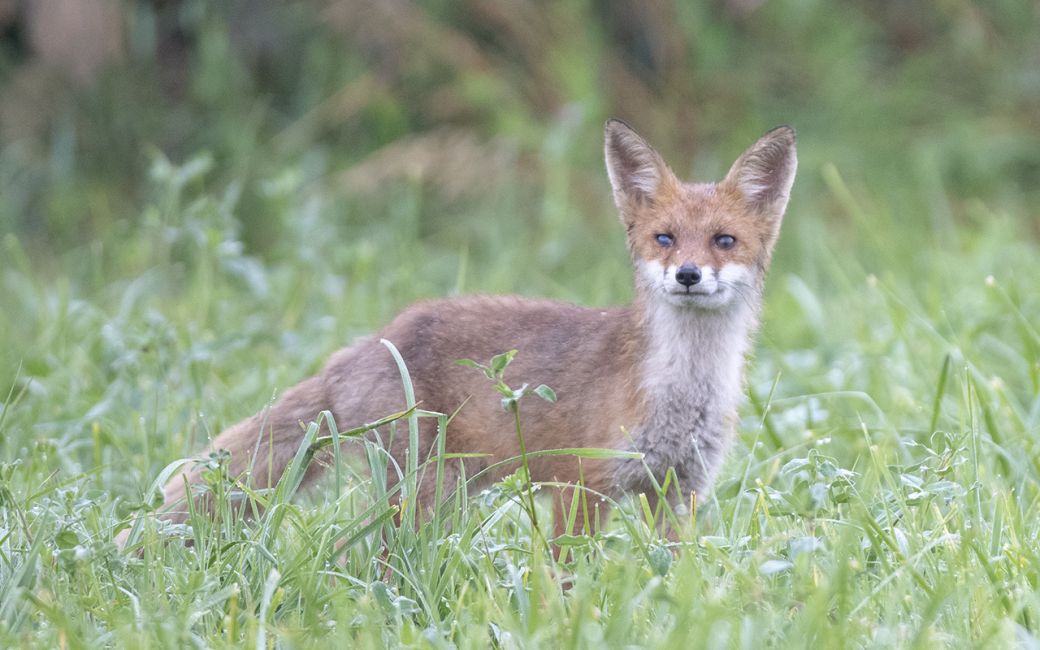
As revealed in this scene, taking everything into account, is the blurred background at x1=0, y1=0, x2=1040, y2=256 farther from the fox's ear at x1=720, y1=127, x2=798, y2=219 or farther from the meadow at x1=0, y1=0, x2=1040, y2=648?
the fox's ear at x1=720, y1=127, x2=798, y2=219

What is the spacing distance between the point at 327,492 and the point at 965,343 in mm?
3242

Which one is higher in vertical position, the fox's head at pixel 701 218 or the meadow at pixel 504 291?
the fox's head at pixel 701 218

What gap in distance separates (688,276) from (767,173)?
28.3 inches

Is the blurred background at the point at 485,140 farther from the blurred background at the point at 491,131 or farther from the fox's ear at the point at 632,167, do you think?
the fox's ear at the point at 632,167

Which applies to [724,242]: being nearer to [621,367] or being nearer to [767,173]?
[767,173]

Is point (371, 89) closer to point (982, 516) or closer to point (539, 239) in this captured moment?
point (539, 239)

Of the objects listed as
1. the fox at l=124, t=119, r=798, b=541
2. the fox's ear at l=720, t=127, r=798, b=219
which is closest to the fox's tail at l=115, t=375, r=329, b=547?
the fox at l=124, t=119, r=798, b=541

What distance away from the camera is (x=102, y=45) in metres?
9.88

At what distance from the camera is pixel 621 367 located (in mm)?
4859

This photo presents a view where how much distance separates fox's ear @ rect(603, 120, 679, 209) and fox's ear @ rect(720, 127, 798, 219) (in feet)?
0.83

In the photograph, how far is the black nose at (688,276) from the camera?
4598mm

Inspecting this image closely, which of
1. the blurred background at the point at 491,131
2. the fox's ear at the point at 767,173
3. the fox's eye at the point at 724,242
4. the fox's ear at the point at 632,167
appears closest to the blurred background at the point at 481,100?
the blurred background at the point at 491,131

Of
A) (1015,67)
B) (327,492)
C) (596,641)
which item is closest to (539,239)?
(1015,67)

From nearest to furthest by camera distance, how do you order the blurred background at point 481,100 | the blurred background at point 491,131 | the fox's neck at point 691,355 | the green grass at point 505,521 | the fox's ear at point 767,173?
1. the green grass at point 505,521
2. the fox's neck at point 691,355
3. the fox's ear at point 767,173
4. the blurred background at point 491,131
5. the blurred background at point 481,100
